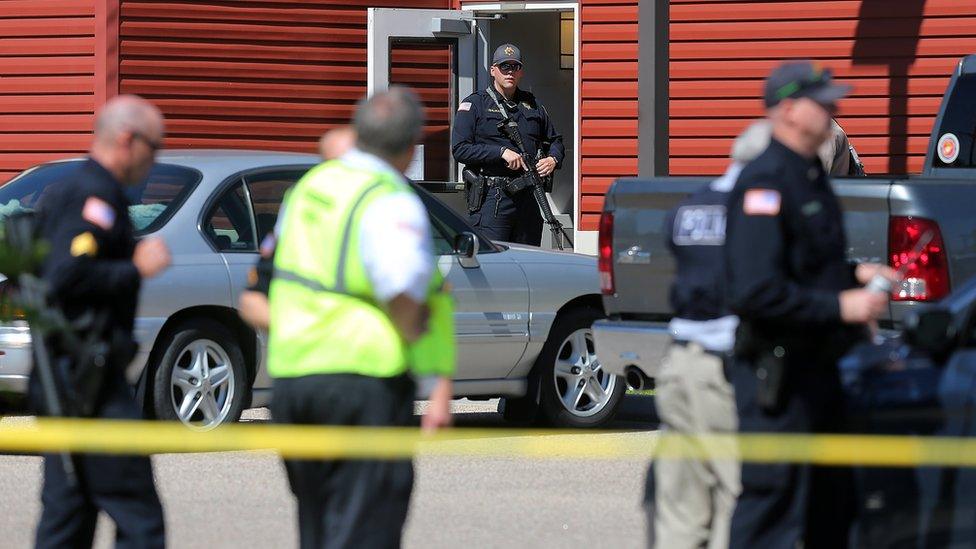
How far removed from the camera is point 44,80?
16.6m

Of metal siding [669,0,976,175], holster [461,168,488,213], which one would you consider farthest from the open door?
holster [461,168,488,213]

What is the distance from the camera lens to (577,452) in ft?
32.2

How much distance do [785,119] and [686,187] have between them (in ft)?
11.3

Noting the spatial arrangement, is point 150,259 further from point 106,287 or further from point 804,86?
point 804,86

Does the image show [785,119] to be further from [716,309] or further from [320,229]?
[320,229]

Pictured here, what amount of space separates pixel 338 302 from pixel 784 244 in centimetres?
119

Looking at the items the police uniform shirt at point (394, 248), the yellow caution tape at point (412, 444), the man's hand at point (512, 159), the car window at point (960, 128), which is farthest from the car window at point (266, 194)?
the police uniform shirt at point (394, 248)

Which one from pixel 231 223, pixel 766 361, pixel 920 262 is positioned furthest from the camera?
pixel 231 223

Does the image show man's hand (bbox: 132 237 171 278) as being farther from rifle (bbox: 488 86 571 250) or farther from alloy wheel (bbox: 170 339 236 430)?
rifle (bbox: 488 86 571 250)

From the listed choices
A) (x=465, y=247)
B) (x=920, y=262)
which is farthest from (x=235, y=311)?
(x=920, y=262)

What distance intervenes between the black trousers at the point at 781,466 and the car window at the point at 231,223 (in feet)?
16.2

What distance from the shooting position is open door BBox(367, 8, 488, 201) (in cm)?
1642

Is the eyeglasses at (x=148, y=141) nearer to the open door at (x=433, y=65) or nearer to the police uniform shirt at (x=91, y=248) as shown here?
the police uniform shirt at (x=91, y=248)

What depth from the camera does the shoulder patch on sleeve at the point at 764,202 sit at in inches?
196
